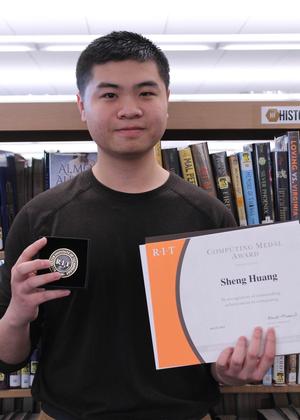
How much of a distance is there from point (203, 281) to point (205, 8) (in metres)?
3.67

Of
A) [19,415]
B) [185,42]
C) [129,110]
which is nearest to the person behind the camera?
[129,110]

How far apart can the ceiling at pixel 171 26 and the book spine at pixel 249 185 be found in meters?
3.00

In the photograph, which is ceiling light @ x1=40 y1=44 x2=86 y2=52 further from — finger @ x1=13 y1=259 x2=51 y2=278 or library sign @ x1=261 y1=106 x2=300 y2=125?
finger @ x1=13 y1=259 x2=51 y2=278

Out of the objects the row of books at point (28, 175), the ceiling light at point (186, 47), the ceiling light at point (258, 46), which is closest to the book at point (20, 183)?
the row of books at point (28, 175)

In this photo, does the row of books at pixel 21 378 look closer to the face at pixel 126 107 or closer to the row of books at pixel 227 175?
the row of books at pixel 227 175

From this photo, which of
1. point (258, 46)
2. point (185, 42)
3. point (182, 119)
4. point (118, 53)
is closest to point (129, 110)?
point (118, 53)

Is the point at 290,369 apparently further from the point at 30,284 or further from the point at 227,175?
the point at 30,284

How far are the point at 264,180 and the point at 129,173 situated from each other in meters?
0.46

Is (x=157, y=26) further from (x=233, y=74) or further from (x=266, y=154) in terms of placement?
(x=266, y=154)

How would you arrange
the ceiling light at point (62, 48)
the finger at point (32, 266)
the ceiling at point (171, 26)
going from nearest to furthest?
1. the finger at point (32, 266)
2. the ceiling at point (171, 26)
3. the ceiling light at point (62, 48)

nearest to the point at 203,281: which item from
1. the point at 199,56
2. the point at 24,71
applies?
the point at 199,56

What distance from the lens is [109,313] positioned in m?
0.99

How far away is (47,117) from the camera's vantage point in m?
1.24

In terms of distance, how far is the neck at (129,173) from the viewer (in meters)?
1.05
